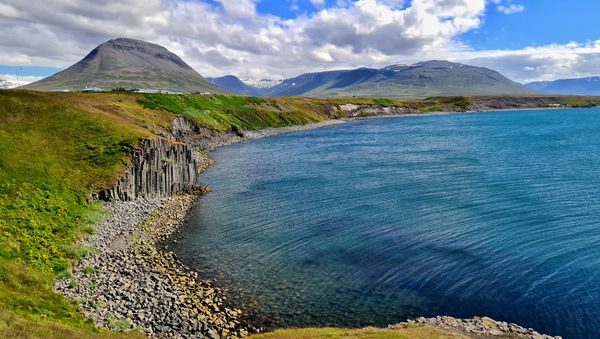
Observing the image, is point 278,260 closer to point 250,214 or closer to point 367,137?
point 250,214

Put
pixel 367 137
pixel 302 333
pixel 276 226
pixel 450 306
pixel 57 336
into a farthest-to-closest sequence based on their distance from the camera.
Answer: pixel 367 137, pixel 276 226, pixel 450 306, pixel 302 333, pixel 57 336

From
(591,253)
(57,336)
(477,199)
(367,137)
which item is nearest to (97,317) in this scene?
(57,336)

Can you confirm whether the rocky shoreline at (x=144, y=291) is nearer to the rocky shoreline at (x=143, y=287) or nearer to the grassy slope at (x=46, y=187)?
the rocky shoreline at (x=143, y=287)

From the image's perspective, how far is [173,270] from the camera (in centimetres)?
3934

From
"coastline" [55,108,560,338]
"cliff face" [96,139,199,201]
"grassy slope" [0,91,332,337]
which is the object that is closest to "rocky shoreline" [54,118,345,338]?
"coastline" [55,108,560,338]

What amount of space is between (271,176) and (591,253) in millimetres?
A: 53833

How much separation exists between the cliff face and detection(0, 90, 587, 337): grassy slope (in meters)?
1.69

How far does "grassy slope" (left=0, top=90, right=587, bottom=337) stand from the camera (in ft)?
90.8

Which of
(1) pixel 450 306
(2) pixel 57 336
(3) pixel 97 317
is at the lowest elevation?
(1) pixel 450 306

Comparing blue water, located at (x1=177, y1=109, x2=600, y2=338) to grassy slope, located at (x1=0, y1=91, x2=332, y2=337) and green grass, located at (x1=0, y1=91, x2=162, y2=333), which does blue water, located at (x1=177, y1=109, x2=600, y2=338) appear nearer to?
green grass, located at (x1=0, y1=91, x2=162, y2=333)

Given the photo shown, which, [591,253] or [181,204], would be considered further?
[181,204]

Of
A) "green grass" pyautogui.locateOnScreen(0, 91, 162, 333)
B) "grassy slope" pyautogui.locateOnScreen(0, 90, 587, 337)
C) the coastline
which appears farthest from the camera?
the coastline

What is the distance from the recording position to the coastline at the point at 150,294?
2905 centimetres

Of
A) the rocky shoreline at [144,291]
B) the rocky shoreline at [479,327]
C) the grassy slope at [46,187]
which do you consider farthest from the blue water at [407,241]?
the grassy slope at [46,187]
